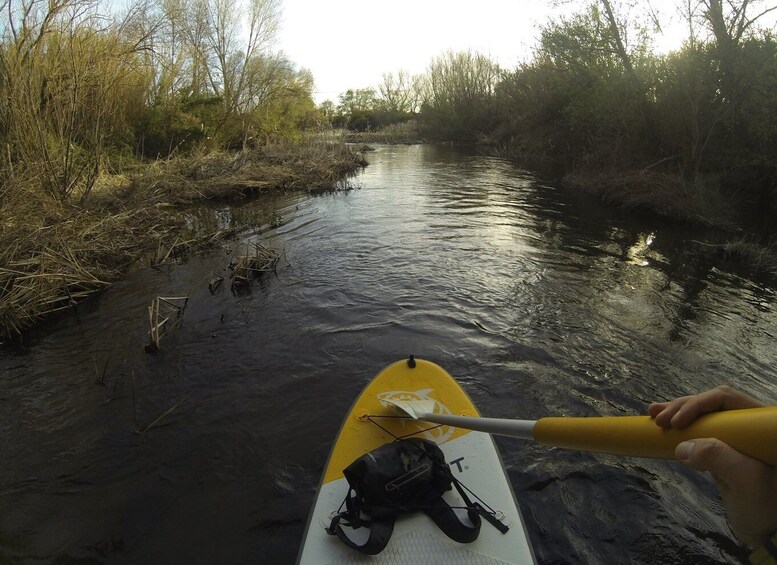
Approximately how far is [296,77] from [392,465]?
2736 centimetres

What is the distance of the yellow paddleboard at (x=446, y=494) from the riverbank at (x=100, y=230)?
521cm

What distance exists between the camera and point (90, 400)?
15.1ft

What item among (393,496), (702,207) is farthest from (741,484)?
(702,207)

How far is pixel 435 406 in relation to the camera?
3764 mm

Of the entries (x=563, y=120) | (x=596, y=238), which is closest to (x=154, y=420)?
(x=596, y=238)

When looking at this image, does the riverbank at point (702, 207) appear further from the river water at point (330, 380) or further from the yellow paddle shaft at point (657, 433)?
the yellow paddle shaft at point (657, 433)

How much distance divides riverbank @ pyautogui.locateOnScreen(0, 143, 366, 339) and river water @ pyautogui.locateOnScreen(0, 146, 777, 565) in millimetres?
437

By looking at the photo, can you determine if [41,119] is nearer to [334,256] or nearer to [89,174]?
[89,174]

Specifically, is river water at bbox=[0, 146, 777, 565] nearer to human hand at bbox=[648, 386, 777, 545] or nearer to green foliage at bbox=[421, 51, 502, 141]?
human hand at bbox=[648, 386, 777, 545]

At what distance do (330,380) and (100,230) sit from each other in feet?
19.8

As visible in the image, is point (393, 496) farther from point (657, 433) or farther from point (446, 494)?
point (657, 433)

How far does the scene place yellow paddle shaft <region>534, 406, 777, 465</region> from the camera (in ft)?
3.33

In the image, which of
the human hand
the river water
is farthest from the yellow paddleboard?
the human hand

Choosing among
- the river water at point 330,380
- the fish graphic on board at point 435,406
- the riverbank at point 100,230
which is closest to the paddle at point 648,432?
the fish graphic on board at point 435,406
